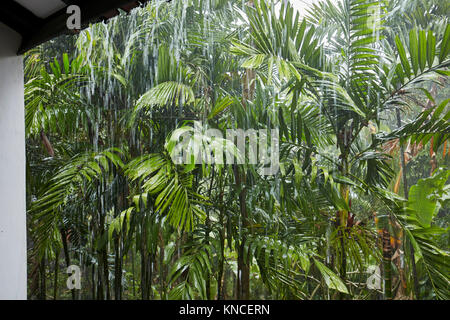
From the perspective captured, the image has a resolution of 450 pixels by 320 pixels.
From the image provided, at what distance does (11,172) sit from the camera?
126 cm

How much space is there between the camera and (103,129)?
8.07 feet

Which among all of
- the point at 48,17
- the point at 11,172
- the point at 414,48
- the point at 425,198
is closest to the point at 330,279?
the point at 425,198

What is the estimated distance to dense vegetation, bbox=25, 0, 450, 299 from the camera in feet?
6.30

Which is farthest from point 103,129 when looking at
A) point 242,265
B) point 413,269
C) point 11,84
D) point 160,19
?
point 413,269

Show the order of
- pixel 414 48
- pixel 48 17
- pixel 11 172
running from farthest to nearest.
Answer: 1. pixel 414 48
2. pixel 11 172
3. pixel 48 17

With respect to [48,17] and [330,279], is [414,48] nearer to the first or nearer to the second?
[330,279]

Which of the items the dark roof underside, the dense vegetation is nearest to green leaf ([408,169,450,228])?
the dense vegetation

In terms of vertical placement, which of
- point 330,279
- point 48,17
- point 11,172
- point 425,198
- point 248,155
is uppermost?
point 48,17

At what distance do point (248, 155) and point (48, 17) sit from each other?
4.11 ft

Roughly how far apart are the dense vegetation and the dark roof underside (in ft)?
2.53

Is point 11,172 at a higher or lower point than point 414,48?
lower

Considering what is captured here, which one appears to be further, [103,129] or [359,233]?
[103,129]
